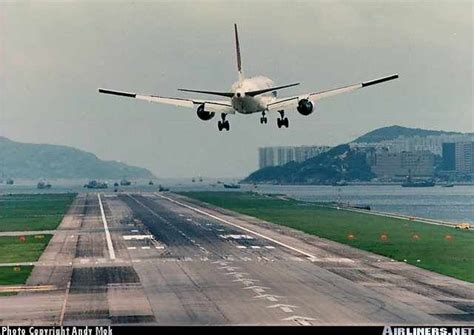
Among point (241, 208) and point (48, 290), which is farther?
point (241, 208)

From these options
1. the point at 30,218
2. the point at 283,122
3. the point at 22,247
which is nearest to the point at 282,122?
the point at 283,122

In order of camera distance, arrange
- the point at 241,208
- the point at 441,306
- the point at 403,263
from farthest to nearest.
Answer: the point at 241,208 < the point at 403,263 < the point at 441,306

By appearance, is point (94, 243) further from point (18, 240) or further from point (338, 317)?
point (338, 317)

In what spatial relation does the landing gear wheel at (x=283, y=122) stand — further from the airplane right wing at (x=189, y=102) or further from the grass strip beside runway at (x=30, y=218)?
the grass strip beside runway at (x=30, y=218)

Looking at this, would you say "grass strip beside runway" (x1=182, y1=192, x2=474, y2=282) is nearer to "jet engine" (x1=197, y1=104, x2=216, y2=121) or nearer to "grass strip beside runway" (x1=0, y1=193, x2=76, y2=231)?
"jet engine" (x1=197, y1=104, x2=216, y2=121)

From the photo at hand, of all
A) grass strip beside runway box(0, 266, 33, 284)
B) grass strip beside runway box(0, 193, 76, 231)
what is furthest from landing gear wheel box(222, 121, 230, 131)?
grass strip beside runway box(0, 193, 76, 231)

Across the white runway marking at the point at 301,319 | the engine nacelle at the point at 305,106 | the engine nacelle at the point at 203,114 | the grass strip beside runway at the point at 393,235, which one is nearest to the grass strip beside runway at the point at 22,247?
the grass strip beside runway at the point at 393,235

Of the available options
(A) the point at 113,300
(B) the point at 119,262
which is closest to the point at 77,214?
(B) the point at 119,262
